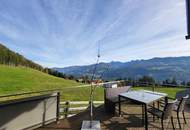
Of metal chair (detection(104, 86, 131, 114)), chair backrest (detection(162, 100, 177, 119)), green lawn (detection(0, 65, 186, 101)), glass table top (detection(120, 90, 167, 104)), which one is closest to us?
chair backrest (detection(162, 100, 177, 119))

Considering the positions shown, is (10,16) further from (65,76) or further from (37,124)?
(65,76)

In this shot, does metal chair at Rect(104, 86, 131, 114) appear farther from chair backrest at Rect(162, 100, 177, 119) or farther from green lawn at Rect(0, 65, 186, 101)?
green lawn at Rect(0, 65, 186, 101)

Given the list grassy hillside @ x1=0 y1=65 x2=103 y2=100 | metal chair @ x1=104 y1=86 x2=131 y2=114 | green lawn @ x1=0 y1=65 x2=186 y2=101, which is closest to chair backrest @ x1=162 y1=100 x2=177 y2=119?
metal chair @ x1=104 y1=86 x2=131 y2=114

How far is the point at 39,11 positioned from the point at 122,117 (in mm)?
5642

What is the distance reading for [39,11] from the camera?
7.78m

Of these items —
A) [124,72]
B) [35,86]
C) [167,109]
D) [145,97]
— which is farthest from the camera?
[124,72]

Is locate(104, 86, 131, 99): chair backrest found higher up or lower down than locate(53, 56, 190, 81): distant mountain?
lower down

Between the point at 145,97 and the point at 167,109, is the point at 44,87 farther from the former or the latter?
the point at 167,109

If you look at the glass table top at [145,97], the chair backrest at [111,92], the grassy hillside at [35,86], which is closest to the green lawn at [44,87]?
the grassy hillside at [35,86]

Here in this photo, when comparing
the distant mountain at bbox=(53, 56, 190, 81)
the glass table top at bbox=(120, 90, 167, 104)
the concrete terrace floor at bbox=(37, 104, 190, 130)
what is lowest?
the concrete terrace floor at bbox=(37, 104, 190, 130)

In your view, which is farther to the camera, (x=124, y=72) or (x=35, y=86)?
(x=124, y=72)

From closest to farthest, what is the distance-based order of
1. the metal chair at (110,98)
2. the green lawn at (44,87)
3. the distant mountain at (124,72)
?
the distant mountain at (124,72)
the metal chair at (110,98)
the green lawn at (44,87)

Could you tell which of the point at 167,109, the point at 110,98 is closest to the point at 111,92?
the point at 110,98

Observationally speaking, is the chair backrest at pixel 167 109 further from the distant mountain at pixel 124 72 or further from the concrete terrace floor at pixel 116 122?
the distant mountain at pixel 124 72
